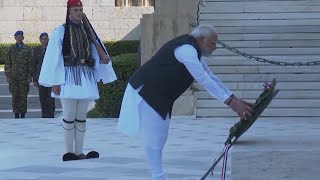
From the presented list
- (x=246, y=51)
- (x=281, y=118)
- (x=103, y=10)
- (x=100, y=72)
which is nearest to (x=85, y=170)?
(x=100, y=72)

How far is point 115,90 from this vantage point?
15492 mm

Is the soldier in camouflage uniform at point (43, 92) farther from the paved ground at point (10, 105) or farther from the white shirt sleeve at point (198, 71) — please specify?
the white shirt sleeve at point (198, 71)

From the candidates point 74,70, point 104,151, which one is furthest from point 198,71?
point 104,151

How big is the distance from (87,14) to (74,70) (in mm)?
20277

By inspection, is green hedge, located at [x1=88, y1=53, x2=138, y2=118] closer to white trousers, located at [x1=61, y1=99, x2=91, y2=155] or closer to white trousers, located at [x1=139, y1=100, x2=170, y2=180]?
white trousers, located at [x1=61, y1=99, x2=91, y2=155]

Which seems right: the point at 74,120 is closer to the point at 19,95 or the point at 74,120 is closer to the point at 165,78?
the point at 165,78

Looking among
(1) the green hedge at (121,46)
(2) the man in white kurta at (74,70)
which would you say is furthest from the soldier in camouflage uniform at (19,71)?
(1) the green hedge at (121,46)

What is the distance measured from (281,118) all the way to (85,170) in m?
5.81

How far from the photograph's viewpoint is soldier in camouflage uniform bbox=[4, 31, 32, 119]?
16.7 metres

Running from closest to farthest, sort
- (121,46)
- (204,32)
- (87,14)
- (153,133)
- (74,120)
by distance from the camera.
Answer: (204,32) < (153,133) < (74,120) < (121,46) < (87,14)

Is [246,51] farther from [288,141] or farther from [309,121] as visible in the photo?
[288,141]

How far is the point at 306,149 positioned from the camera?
771cm

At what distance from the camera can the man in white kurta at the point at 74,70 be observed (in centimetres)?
976

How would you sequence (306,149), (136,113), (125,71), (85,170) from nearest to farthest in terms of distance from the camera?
(136,113)
(306,149)
(85,170)
(125,71)
